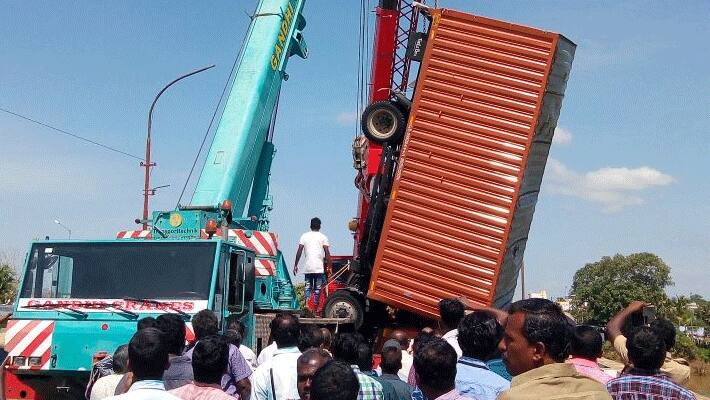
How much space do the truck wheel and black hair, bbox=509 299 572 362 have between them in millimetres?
7098

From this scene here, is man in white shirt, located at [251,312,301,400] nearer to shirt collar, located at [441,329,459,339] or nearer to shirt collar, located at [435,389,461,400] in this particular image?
shirt collar, located at [441,329,459,339]

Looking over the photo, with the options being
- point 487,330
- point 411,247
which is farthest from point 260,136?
point 487,330

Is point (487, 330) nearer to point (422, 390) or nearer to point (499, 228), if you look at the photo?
point (422, 390)

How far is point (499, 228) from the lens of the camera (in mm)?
9188

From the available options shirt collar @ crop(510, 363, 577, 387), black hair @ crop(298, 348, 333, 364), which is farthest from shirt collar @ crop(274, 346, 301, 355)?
shirt collar @ crop(510, 363, 577, 387)

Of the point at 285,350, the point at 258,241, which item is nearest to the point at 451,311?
the point at 285,350

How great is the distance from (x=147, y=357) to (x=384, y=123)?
725cm

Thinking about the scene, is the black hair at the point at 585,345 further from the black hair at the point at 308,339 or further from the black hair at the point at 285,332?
the black hair at the point at 308,339

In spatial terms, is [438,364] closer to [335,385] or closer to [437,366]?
[437,366]

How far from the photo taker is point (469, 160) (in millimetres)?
9352

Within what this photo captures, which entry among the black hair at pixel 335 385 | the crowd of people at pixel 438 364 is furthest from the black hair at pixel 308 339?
the black hair at pixel 335 385

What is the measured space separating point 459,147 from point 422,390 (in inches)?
246

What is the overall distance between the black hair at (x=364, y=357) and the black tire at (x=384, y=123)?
18.2 feet

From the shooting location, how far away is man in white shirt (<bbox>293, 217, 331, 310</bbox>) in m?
11.3
